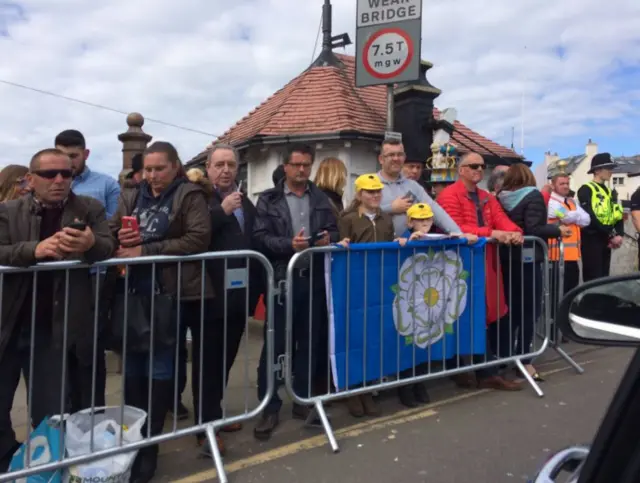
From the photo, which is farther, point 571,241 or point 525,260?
point 571,241

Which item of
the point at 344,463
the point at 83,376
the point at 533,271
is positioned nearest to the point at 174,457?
the point at 83,376

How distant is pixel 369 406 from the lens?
4.36 meters

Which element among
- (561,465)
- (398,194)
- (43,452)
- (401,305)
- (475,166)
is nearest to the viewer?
(561,465)

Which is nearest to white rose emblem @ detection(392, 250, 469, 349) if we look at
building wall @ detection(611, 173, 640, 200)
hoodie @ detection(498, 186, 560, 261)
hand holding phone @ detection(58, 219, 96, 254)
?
hoodie @ detection(498, 186, 560, 261)

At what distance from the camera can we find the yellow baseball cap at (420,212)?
4539 millimetres

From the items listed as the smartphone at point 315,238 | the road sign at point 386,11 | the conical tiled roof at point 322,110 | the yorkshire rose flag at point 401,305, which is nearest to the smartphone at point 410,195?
the yorkshire rose flag at point 401,305

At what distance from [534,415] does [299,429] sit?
1.82m

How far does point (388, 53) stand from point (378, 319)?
3.31m

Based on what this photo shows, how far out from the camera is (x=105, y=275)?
11.5ft

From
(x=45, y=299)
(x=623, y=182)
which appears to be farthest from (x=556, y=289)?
(x=623, y=182)

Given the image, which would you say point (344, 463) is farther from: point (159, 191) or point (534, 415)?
point (159, 191)

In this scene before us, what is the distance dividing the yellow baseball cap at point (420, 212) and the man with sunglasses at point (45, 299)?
7.98 ft

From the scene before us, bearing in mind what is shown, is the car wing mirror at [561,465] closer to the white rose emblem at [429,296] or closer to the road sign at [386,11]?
the white rose emblem at [429,296]

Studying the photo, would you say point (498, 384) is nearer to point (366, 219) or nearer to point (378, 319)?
point (378, 319)
